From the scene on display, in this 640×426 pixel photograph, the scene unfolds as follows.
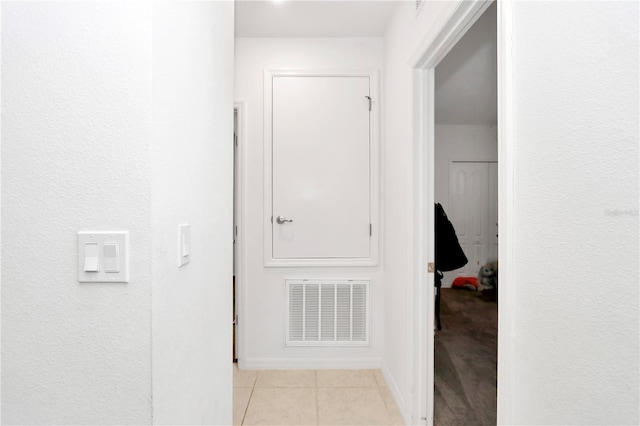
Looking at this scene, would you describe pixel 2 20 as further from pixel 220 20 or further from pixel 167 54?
pixel 220 20

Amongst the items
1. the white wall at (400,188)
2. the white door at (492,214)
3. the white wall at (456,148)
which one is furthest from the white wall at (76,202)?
the white door at (492,214)

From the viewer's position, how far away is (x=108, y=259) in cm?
83

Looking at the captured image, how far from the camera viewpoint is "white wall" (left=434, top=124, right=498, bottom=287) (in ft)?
18.4

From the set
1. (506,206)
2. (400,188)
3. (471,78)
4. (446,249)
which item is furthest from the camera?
(471,78)

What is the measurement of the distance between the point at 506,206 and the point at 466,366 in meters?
2.20

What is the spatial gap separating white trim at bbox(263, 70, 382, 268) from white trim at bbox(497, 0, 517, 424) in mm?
1655

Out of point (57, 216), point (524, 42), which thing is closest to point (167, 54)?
point (57, 216)

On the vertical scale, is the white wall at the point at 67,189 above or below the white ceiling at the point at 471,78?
below

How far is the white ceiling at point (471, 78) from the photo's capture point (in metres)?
2.71

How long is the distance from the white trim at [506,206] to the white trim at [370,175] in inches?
65.2

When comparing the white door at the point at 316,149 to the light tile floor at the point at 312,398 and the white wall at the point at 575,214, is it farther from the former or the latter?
the white wall at the point at 575,214

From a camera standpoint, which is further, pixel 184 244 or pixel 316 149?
pixel 316 149

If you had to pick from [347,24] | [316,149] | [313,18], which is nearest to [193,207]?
[316,149]

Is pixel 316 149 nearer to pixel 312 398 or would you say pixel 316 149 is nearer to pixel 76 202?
pixel 312 398
